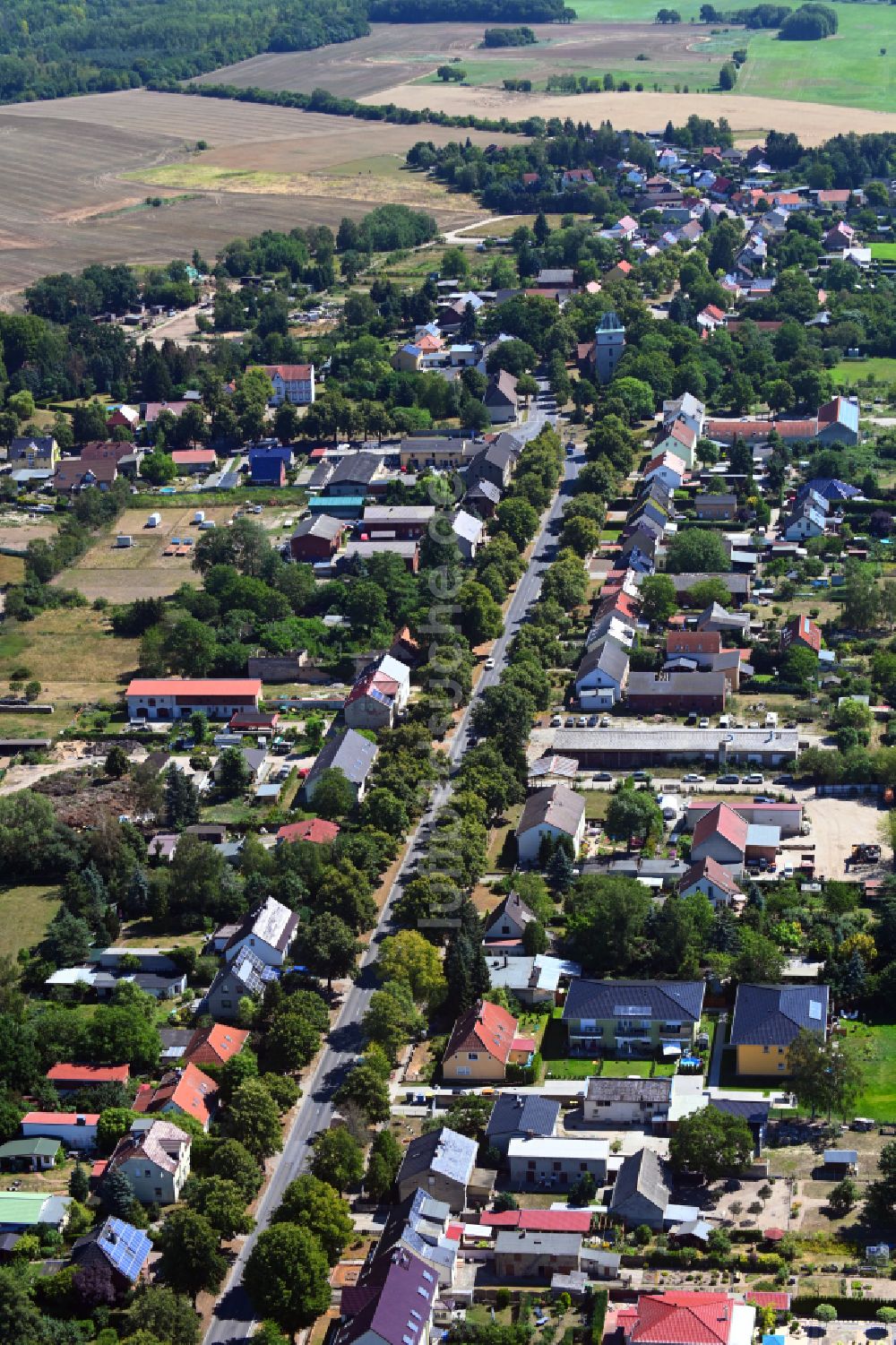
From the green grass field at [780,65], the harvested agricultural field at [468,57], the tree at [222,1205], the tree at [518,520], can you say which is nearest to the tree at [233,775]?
the tree at [222,1205]

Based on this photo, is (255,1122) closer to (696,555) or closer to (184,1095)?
(184,1095)

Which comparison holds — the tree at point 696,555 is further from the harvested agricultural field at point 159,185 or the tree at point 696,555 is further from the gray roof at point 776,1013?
the harvested agricultural field at point 159,185

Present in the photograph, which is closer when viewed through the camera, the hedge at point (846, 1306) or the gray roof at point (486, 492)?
the hedge at point (846, 1306)

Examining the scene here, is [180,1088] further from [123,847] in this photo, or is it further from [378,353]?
[378,353]

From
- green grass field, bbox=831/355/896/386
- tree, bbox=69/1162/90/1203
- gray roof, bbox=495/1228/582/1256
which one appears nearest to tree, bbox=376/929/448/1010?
gray roof, bbox=495/1228/582/1256

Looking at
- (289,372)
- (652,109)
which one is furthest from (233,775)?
(652,109)
